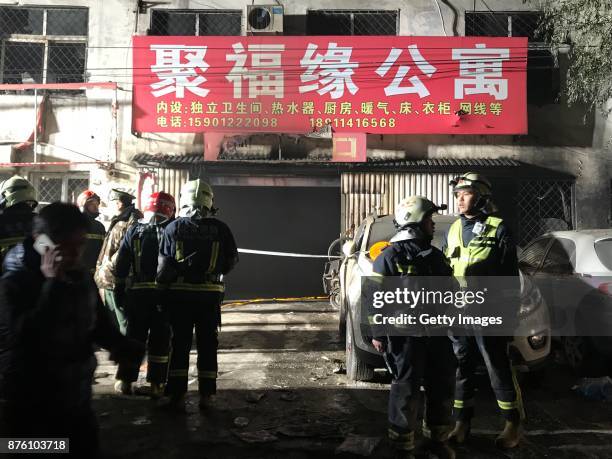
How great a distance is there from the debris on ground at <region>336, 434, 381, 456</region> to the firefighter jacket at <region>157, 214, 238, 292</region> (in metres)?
1.53

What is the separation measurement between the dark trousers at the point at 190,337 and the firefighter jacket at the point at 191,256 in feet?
0.29

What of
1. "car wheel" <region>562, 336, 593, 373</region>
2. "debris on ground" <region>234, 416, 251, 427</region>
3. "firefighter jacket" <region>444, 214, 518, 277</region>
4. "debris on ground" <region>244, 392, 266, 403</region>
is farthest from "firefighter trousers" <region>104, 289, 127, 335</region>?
"car wheel" <region>562, 336, 593, 373</region>

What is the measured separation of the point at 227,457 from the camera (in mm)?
2977

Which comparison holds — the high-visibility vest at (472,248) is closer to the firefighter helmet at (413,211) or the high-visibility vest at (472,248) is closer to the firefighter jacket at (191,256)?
the firefighter helmet at (413,211)

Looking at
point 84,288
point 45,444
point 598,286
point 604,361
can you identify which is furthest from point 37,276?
point 604,361

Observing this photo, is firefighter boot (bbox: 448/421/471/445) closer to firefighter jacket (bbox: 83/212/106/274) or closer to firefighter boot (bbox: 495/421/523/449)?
firefighter boot (bbox: 495/421/523/449)

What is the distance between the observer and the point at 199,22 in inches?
404

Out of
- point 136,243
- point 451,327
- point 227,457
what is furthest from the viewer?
point 136,243

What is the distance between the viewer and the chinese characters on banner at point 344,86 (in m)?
9.52

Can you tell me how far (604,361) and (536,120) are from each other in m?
6.54

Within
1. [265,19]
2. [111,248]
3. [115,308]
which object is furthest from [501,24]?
[115,308]

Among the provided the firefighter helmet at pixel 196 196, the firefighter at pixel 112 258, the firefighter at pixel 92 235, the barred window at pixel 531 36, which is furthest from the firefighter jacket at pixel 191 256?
the barred window at pixel 531 36

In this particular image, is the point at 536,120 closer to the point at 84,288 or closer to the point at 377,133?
the point at 377,133

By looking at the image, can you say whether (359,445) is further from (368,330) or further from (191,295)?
(191,295)
